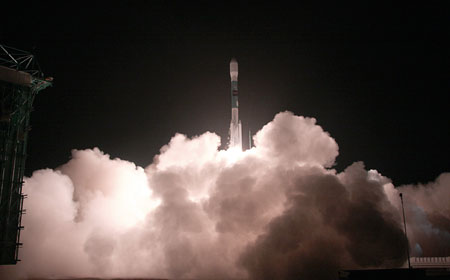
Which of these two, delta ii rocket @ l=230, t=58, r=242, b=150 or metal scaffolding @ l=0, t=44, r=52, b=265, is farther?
delta ii rocket @ l=230, t=58, r=242, b=150

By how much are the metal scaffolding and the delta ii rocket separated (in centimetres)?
2230

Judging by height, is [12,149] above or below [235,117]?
below

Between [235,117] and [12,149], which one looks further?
[235,117]

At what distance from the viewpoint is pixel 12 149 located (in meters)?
37.8

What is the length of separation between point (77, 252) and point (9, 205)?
1187 cm

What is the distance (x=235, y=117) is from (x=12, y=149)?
2464 cm

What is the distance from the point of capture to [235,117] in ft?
176

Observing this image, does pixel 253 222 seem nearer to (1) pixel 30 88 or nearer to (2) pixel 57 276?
(2) pixel 57 276

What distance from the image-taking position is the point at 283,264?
37.6 m

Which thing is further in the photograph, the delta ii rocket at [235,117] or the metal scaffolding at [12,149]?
the delta ii rocket at [235,117]

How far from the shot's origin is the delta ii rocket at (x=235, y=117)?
52.4 m

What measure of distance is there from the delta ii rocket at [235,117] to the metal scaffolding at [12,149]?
73.2 ft

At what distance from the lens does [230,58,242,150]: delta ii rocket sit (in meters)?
52.4

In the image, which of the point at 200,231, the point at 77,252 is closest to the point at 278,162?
the point at 200,231
